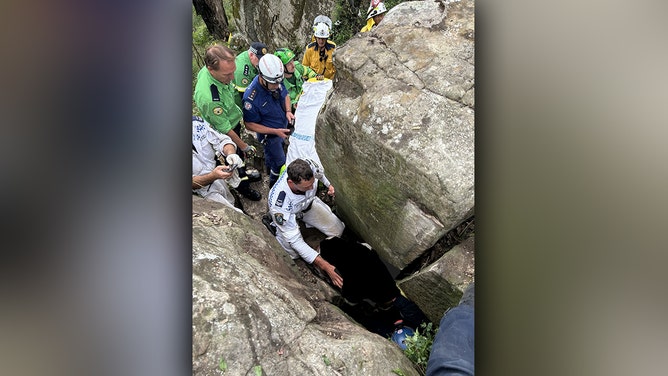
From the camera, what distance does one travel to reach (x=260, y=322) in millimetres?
1995

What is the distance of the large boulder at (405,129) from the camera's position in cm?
222

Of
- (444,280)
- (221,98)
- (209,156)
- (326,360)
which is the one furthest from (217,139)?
(444,280)

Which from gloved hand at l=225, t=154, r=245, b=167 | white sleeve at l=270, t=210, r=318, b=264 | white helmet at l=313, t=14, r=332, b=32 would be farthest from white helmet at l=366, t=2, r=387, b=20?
white sleeve at l=270, t=210, r=318, b=264

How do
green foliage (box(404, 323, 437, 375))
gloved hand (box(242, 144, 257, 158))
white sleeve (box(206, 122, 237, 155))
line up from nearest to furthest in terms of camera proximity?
green foliage (box(404, 323, 437, 375)) → white sleeve (box(206, 122, 237, 155)) → gloved hand (box(242, 144, 257, 158))

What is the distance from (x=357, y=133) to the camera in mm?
2441

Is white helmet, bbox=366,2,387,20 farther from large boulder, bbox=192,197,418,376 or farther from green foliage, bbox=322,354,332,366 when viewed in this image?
green foliage, bbox=322,354,332,366

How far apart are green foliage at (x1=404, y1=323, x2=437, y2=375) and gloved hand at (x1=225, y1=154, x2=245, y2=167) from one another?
142 centimetres

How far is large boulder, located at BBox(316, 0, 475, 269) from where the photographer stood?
2.22m

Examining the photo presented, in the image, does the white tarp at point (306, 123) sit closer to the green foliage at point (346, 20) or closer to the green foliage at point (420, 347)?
the green foliage at point (346, 20)
